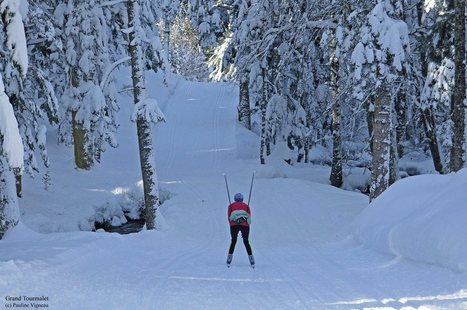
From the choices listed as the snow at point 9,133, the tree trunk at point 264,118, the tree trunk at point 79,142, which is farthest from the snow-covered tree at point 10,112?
the tree trunk at point 264,118

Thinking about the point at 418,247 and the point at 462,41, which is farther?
the point at 462,41

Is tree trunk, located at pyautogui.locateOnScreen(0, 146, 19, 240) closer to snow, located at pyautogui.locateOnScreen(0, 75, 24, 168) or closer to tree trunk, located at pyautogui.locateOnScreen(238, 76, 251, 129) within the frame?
snow, located at pyautogui.locateOnScreen(0, 75, 24, 168)

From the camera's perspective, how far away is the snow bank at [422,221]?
335 inches

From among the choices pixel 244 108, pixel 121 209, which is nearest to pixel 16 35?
pixel 121 209

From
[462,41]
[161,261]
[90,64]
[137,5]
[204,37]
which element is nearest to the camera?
[161,261]

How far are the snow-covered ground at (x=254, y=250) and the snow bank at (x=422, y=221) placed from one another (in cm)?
3

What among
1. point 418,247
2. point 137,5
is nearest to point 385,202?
point 418,247

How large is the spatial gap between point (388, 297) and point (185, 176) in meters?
18.7

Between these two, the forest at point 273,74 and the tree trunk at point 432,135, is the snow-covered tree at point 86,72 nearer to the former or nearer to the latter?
the forest at point 273,74

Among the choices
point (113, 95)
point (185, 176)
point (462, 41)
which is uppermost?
point (462, 41)

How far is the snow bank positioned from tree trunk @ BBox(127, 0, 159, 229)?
617 cm

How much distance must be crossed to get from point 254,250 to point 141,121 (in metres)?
5.07

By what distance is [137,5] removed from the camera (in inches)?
597

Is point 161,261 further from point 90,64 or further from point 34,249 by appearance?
point 90,64
